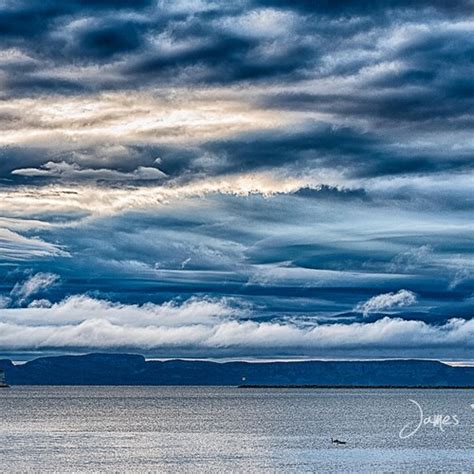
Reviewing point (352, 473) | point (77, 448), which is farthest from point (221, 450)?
point (352, 473)

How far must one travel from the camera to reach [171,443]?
635ft

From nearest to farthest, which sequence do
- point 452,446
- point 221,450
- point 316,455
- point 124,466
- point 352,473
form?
point 352,473 < point 124,466 < point 316,455 < point 221,450 < point 452,446

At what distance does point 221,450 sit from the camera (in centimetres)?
17638

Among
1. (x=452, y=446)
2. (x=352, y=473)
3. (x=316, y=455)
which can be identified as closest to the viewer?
(x=352, y=473)

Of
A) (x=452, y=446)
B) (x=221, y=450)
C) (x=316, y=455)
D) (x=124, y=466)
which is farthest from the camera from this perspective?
(x=452, y=446)

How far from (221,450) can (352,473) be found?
1668 inches

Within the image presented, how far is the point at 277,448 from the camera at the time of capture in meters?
181

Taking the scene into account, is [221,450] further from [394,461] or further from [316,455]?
[394,461]

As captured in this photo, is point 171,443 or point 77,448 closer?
point 77,448

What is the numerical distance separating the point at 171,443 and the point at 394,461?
51.5 meters

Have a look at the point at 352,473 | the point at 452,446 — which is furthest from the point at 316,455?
the point at 452,446

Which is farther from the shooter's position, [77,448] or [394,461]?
[77,448]

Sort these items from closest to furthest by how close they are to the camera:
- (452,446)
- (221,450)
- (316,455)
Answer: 1. (316,455)
2. (221,450)
3. (452,446)

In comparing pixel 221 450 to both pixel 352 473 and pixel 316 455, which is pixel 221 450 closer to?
pixel 316 455
